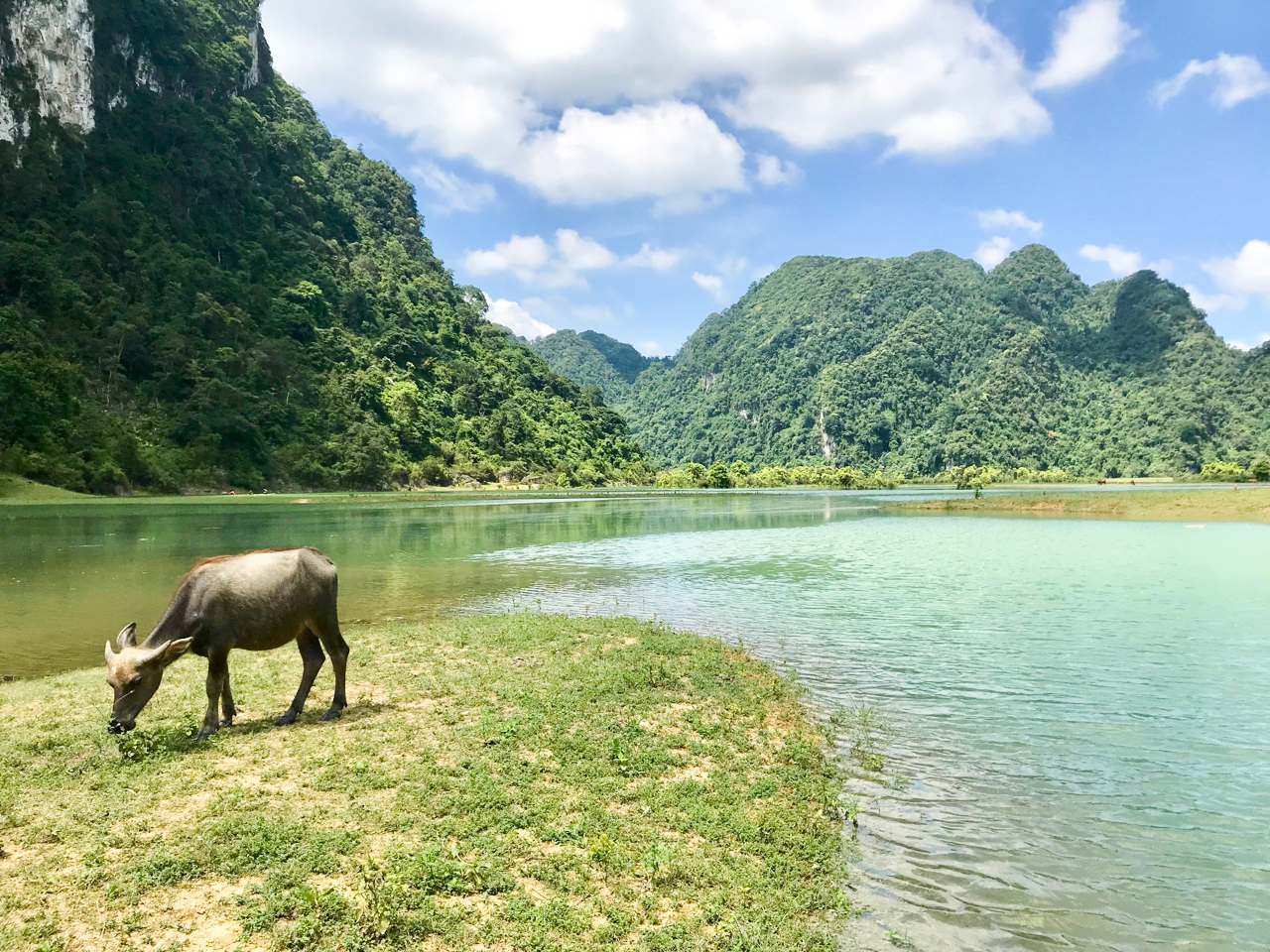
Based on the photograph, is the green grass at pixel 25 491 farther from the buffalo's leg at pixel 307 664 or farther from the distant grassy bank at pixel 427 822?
the buffalo's leg at pixel 307 664

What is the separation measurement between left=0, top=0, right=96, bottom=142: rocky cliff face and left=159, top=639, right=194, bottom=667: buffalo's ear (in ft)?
428

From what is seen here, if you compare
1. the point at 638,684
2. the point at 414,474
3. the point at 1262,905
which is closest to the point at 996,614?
the point at 638,684

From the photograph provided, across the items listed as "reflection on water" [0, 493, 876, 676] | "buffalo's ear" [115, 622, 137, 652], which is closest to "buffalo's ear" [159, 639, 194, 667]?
"buffalo's ear" [115, 622, 137, 652]

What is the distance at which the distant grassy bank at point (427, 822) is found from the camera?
224 inches

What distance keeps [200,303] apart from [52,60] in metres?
41.3

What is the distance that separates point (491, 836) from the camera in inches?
274

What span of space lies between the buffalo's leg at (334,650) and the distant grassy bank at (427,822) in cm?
37

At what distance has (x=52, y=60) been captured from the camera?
108 m

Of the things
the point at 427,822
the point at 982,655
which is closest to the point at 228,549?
the point at 427,822

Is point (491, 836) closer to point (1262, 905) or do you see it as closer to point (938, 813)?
point (938, 813)

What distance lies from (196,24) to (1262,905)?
7843 inches

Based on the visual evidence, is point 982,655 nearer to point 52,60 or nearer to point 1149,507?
point 1149,507

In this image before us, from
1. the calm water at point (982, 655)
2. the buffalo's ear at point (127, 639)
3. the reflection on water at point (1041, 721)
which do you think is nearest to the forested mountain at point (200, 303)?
the calm water at point (982, 655)

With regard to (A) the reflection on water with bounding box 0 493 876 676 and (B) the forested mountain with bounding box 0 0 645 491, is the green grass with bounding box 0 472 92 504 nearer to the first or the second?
(B) the forested mountain with bounding box 0 0 645 491
